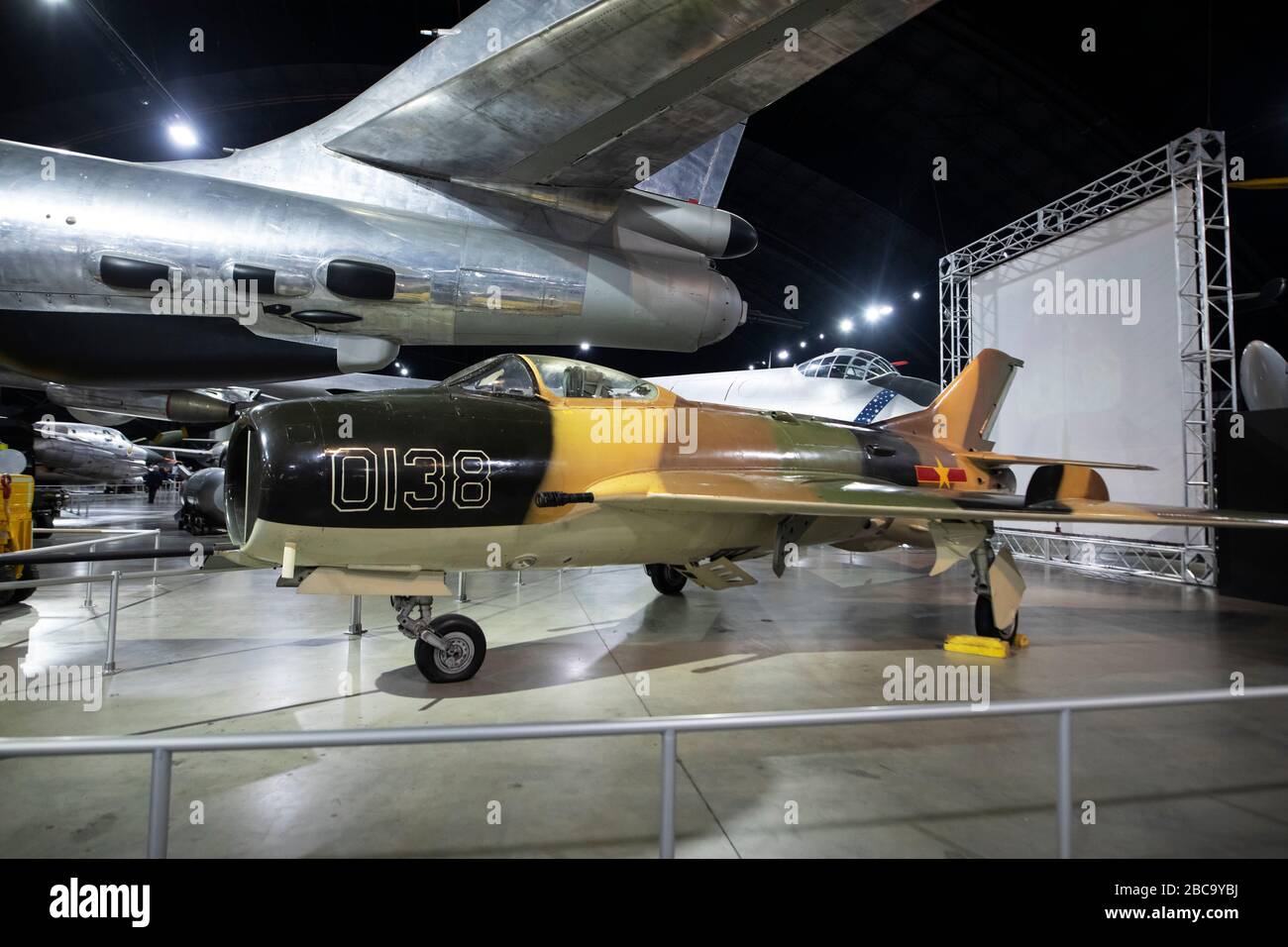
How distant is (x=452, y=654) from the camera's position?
199 inches

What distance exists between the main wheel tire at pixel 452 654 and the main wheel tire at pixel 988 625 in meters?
5.08

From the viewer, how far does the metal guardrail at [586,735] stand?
5.70 feet

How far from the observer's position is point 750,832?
287 cm

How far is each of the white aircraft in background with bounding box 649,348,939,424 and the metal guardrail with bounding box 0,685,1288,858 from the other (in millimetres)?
12114

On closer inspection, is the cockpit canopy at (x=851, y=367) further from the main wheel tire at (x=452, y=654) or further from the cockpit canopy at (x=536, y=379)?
the main wheel tire at (x=452, y=654)

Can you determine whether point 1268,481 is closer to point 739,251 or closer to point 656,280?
point 739,251

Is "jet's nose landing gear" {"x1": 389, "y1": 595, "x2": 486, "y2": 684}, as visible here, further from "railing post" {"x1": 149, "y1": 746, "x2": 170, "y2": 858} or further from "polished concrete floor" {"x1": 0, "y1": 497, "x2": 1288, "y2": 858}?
"railing post" {"x1": 149, "y1": 746, "x2": 170, "y2": 858}

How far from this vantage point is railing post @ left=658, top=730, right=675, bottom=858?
2092mm

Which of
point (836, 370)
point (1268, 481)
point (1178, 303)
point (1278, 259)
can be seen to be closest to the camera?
point (1268, 481)

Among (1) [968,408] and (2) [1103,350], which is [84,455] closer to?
(1) [968,408]

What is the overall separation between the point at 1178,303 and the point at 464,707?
12.8 m

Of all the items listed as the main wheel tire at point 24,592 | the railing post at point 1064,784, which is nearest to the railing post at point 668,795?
the railing post at point 1064,784

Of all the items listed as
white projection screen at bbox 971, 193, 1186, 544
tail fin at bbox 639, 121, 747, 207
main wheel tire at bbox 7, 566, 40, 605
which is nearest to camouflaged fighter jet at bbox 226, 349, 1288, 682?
tail fin at bbox 639, 121, 747, 207
